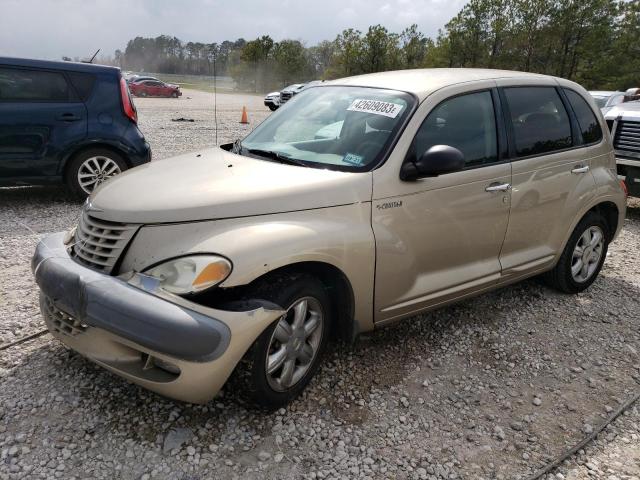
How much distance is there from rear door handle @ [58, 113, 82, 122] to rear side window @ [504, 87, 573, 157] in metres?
4.99

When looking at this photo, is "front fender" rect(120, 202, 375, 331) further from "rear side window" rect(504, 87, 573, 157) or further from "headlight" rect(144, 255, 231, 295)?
"rear side window" rect(504, 87, 573, 157)

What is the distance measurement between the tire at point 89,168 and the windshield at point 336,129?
3.41 meters

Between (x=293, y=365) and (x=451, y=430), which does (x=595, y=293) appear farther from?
(x=293, y=365)

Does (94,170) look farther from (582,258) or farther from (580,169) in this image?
(582,258)

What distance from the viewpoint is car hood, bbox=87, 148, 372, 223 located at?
2639 millimetres

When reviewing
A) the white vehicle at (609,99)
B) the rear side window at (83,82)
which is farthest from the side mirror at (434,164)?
the white vehicle at (609,99)

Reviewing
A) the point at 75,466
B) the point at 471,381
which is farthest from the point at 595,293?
the point at 75,466

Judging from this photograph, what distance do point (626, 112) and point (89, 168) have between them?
7.21 m

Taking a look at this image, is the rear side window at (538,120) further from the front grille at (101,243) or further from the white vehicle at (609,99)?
the white vehicle at (609,99)

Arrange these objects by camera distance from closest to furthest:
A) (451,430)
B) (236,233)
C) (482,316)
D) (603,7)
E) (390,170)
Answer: (236,233), (451,430), (390,170), (482,316), (603,7)

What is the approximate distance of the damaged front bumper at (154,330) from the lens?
2.29 meters

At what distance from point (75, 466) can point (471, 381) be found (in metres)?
2.18

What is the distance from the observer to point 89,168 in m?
6.56

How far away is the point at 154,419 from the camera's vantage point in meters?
2.71
